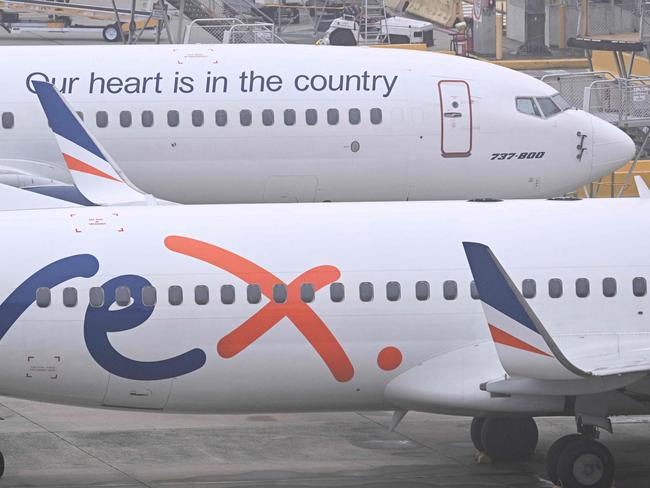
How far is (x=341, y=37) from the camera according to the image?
5700 cm

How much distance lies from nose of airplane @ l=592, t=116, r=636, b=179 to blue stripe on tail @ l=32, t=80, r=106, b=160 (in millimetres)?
10154

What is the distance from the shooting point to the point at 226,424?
68.7 ft

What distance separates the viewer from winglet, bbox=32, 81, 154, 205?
21.2 meters

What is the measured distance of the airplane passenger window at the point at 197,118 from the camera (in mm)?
27297

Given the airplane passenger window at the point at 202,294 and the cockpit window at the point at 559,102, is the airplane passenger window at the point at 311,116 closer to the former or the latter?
the cockpit window at the point at 559,102

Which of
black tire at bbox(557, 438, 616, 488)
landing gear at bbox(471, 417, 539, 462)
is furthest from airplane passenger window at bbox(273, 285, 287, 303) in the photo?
black tire at bbox(557, 438, 616, 488)

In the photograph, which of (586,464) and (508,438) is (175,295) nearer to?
(508,438)

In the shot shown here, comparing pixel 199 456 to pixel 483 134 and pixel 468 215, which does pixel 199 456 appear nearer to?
pixel 468 215

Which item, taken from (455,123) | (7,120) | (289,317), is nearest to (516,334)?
(289,317)

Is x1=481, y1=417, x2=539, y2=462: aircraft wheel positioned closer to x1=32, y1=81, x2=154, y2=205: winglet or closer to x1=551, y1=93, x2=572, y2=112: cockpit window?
x1=32, y1=81, x2=154, y2=205: winglet

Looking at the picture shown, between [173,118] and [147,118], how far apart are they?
1.51 feet

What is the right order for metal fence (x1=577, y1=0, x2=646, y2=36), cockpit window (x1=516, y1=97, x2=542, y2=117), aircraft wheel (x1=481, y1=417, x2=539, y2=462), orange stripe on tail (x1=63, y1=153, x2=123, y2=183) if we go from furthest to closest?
metal fence (x1=577, y1=0, x2=646, y2=36), cockpit window (x1=516, y1=97, x2=542, y2=117), orange stripe on tail (x1=63, y1=153, x2=123, y2=183), aircraft wheel (x1=481, y1=417, x2=539, y2=462)

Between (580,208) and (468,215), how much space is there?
1338 mm

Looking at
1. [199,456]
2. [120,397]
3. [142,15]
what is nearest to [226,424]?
[199,456]
